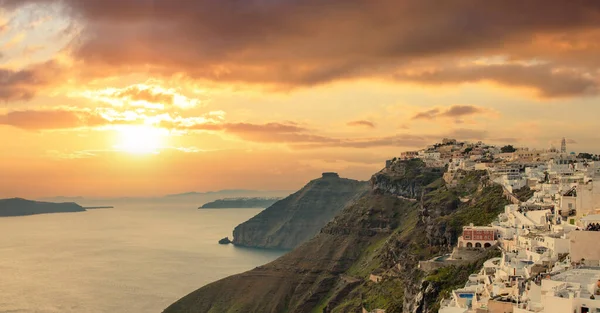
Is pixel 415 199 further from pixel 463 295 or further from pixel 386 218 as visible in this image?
pixel 463 295

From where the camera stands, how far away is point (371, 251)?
461ft

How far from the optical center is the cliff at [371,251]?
300 feet

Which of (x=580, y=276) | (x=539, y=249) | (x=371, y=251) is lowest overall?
(x=371, y=251)

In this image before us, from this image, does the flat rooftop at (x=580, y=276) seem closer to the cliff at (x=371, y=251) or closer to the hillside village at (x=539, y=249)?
the hillside village at (x=539, y=249)

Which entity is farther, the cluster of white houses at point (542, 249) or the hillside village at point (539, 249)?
the hillside village at point (539, 249)

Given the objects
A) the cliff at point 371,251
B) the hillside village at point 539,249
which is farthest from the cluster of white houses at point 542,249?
the cliff at point 371,251

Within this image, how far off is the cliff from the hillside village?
328 inches

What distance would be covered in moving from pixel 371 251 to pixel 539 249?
9373 centimetres

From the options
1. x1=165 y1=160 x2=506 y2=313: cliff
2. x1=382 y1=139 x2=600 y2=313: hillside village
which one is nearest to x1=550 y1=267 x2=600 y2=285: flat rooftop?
x1=382 y1=139 x2=600 y2=313: hillside village

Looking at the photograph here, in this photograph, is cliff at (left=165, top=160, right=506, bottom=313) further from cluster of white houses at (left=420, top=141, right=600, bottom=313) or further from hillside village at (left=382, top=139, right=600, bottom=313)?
cluster of white houses at (left=420, top=141, right=600, bottom=313)

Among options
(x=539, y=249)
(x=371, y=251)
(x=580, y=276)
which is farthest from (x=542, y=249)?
(x=371, y=251)

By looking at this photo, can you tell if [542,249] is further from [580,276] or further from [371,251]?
[371,251]

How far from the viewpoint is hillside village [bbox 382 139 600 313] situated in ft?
108

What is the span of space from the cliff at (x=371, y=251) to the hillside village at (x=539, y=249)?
27.3 ft
